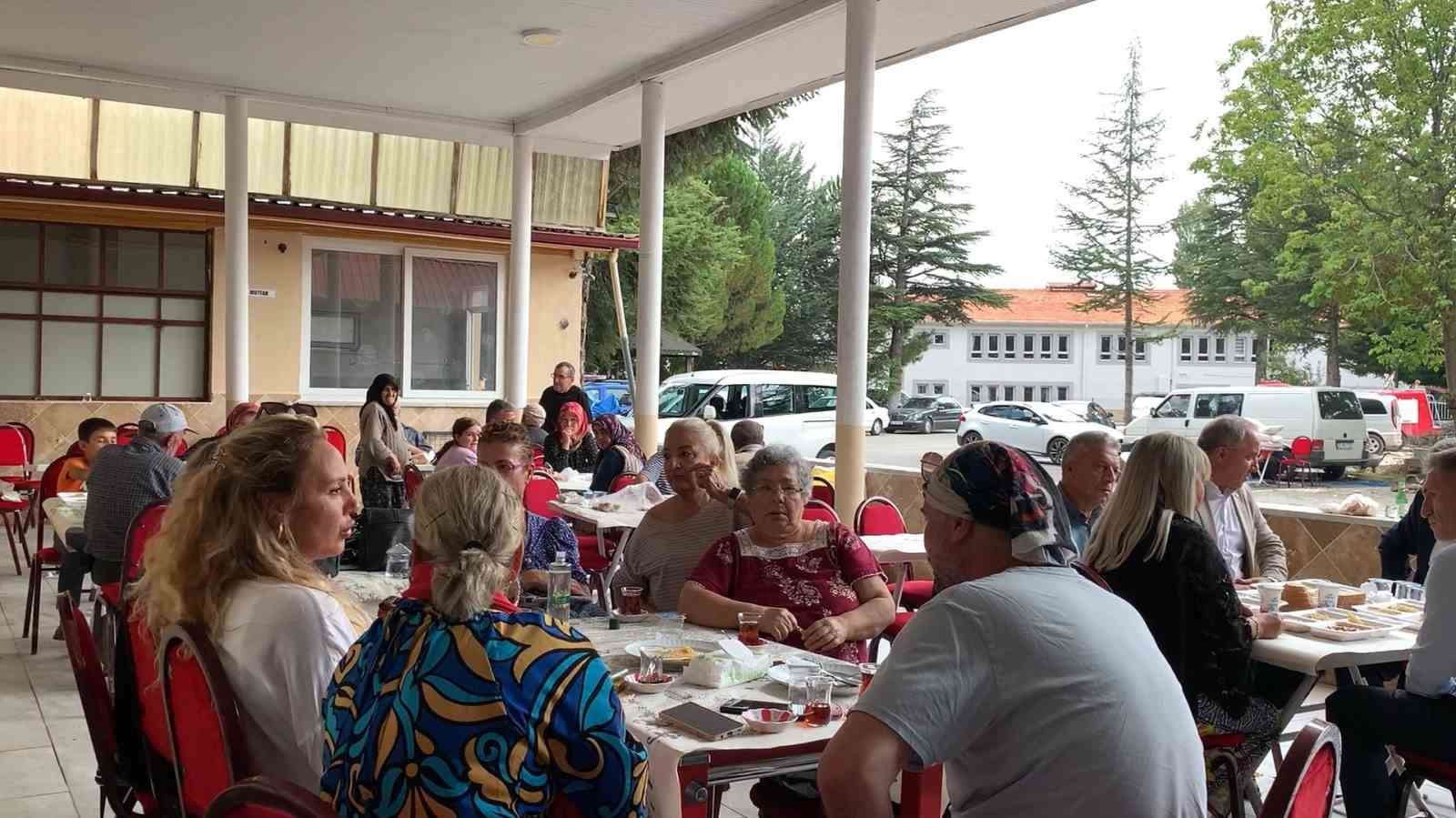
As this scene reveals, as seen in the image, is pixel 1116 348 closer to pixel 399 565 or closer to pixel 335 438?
pixel 335 438

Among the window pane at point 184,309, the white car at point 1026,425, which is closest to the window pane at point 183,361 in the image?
the window pane at point 184,309

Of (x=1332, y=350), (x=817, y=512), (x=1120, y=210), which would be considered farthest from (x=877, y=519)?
(x=1120, y=210)

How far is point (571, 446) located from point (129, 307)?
5949mm

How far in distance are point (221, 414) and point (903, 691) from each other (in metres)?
12.6

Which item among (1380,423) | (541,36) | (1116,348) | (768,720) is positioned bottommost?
(768,720)

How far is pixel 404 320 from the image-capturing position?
46.3 ft

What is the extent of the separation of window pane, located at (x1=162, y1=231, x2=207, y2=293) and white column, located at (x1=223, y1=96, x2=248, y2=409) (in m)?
1.98

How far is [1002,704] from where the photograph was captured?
5.64 feet

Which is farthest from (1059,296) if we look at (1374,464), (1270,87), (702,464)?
(702,464)

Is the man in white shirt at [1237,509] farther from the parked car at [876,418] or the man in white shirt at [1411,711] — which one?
the parked car at [876,418]

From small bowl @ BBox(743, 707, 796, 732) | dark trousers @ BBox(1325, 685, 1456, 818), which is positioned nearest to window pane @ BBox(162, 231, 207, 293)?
small bowl @ BBox(743, 707, 796, 732)

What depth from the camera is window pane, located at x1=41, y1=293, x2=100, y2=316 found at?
12.2 m

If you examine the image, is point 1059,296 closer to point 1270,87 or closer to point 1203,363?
point 1203,363

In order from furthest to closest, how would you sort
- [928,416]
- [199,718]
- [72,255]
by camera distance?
[928,416], [72,255], [199,718]
